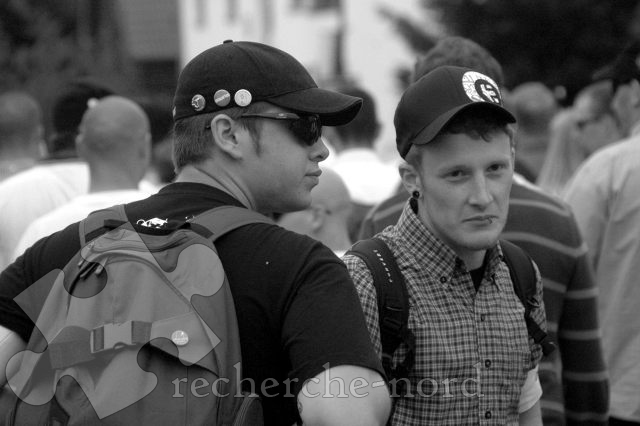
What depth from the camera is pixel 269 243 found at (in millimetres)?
2607

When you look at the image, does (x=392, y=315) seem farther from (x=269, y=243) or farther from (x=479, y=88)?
(x=479, y=88)

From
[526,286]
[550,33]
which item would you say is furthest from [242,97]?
[550,33]

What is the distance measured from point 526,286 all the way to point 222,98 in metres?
1.10

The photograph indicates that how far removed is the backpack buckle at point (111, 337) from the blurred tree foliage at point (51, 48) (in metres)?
16.0

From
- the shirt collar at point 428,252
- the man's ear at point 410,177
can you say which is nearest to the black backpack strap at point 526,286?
the shirt collar at point 428,252

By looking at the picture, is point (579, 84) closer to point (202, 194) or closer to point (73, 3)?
point (73, 3)

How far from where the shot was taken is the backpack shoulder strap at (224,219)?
2.64 m

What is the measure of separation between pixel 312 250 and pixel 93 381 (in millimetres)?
554

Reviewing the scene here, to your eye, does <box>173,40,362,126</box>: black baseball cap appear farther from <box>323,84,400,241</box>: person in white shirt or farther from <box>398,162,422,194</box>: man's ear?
<box>323,84,400,241</box>: person in white shirt

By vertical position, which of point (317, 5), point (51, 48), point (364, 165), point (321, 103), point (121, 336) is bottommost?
point (317, 5)

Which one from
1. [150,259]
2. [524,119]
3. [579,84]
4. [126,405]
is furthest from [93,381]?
[579,84]

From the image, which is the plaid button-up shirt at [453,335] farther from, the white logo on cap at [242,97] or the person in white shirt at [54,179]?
the person in white shirt at [54,179]

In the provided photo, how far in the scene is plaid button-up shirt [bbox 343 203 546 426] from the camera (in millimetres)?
3062

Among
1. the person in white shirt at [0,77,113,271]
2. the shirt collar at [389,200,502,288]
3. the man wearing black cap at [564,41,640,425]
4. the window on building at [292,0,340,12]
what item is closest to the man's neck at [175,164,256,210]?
the shirt collar at [389,200,502,288]
